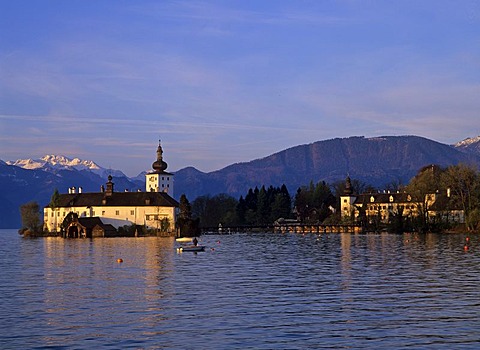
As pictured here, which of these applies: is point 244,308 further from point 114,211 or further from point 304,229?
point 304,229

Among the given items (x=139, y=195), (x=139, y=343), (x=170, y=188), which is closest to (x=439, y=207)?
(x=139, y=195)

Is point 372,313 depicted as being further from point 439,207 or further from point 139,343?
point 439,207

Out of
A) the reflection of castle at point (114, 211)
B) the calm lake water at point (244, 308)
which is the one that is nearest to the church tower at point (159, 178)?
the reflection of castle at point (114, 211)

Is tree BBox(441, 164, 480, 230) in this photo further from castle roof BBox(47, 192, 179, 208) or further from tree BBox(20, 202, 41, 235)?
tree BBox(20, 202, 41, 235)

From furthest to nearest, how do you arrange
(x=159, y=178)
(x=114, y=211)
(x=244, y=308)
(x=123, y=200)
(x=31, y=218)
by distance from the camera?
(x=159, y=178) < (x=31, y=218) < (x=123, y=200) < (x=114, y=211) < (x=244, y=308)

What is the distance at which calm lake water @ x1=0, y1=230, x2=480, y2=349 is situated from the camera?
989 inches

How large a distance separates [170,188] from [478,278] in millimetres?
156488

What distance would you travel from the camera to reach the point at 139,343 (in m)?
24.6

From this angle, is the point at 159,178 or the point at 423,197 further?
the point at 159,178

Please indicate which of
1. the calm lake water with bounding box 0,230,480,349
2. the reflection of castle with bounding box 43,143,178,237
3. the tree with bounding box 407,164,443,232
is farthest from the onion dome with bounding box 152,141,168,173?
the calm lake water with bounding box 0,230,480,349

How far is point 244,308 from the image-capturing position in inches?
1273

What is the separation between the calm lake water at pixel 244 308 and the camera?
25125mm

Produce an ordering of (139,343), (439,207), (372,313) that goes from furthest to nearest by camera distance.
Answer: (439,207) < (372,313) < (139,343)

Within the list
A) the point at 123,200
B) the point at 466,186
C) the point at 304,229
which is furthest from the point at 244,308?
the point at 304,229
